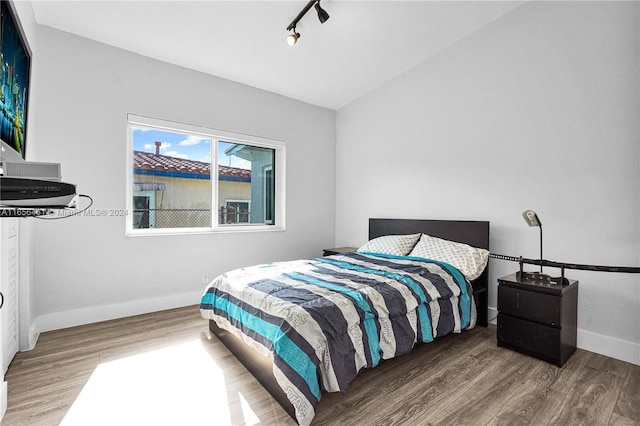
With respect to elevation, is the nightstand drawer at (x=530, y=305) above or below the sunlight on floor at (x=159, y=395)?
above

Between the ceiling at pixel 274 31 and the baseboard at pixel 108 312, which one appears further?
the baseboard at pixel 108 312

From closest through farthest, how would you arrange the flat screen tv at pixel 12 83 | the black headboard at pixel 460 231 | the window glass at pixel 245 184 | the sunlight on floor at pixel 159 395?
the flat screen tv at pixel 12 83, the sunlight on floor at pixel 159 395, the black headboard at pixel 460 231, the window glass at pixel 245 184

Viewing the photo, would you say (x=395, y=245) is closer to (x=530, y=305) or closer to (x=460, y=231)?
(x=460, y=231)

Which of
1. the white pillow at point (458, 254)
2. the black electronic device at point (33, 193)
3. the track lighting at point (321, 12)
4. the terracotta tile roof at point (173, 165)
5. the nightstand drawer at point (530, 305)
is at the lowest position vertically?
the nightstand drawer at point (530, 305)

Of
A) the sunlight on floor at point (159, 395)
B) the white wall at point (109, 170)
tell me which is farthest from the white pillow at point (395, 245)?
the sunlight on floor at point (159, 395)

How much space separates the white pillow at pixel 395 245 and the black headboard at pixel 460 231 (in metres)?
0.20

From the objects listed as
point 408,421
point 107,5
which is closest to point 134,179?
point 107,5

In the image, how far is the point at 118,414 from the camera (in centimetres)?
169

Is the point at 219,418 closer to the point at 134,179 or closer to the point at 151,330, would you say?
the point at 151,330

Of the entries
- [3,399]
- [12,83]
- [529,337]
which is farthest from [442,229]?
[3,399]

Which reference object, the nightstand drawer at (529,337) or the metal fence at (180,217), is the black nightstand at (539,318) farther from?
the metal fence at (180,217)

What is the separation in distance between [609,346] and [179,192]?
14.2ft

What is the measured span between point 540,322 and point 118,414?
284 cm

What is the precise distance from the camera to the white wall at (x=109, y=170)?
284cm
